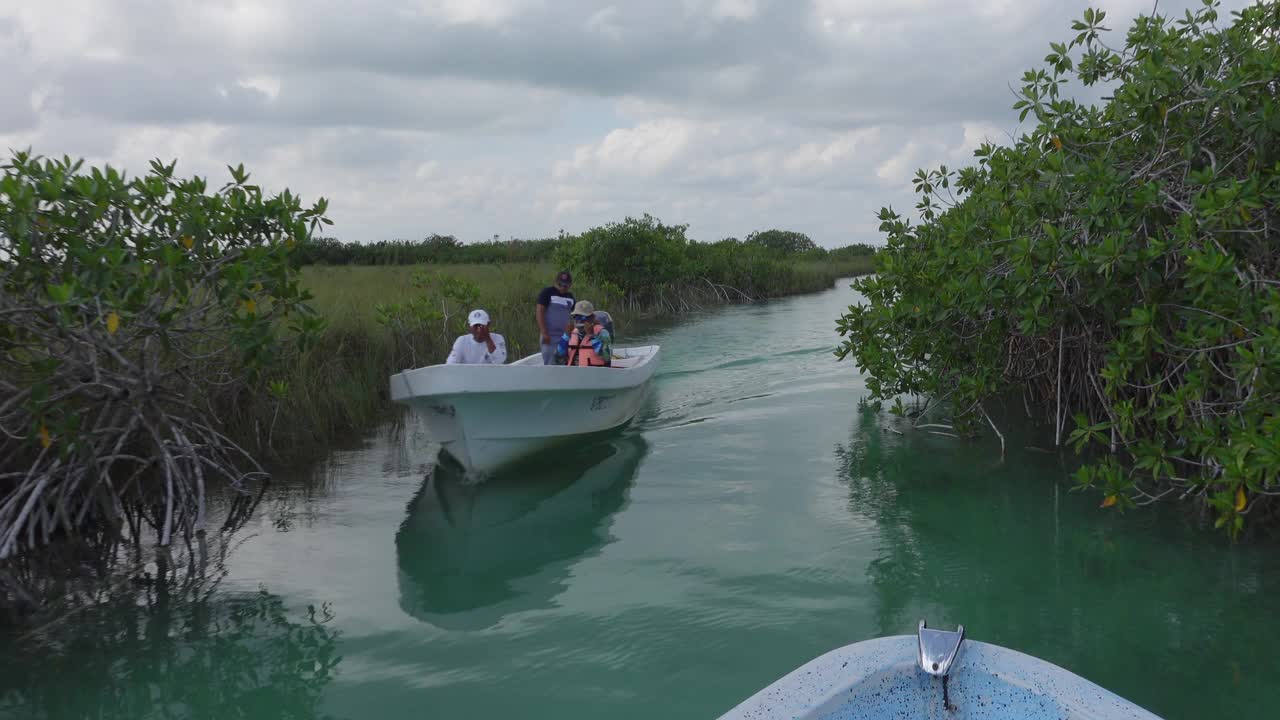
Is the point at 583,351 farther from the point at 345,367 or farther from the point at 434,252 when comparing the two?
the point at 434,252

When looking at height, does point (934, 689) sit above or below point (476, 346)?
below

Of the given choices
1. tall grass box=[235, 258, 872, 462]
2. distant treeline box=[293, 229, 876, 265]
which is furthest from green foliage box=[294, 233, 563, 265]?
tall grass box=[235, 258, 872, 462]

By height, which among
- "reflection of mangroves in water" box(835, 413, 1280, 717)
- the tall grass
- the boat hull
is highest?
the tall grass

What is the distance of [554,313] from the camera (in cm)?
1043

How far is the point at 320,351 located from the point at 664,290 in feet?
56.5

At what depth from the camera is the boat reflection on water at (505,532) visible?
5.42m

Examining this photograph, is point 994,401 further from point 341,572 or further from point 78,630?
point 78,630

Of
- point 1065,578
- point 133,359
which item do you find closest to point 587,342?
point 133,359

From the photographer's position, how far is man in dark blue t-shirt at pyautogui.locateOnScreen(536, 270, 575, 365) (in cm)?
1043

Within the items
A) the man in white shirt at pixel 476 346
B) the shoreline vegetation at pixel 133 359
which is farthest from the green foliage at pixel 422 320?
the man in white shirt at pixel 476 346

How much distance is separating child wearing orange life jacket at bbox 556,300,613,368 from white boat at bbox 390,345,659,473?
508 mm

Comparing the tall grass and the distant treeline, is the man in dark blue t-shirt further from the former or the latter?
the distant treeline

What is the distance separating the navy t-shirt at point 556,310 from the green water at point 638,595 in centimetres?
251

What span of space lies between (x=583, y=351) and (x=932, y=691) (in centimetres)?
690
